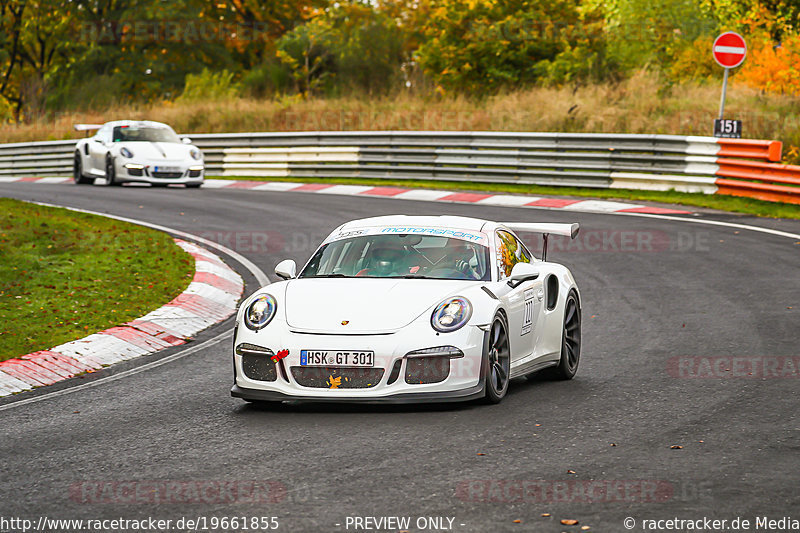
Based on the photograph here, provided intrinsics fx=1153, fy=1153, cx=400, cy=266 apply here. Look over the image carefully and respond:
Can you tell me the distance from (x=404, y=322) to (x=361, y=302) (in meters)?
0.36

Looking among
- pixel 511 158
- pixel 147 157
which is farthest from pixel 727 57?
pixel 147 157

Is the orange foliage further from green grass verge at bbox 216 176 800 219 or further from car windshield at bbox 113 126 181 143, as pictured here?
car windshield at bbox 113 126 181 143

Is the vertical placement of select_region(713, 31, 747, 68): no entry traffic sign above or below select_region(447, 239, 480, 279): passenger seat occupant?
above

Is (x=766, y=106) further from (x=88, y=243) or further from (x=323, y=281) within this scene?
(x=323, y=281)

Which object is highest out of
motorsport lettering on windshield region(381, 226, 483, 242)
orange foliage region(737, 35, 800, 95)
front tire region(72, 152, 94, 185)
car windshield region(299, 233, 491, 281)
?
orange foliage region(737, 35, 800, 95)

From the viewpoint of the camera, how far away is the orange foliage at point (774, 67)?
2705 cm

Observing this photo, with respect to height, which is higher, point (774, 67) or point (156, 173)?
point (774, 67)

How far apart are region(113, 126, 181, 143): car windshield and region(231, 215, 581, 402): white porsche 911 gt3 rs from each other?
58.7 ft

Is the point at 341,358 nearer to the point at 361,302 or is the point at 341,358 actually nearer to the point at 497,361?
the point at 361,302

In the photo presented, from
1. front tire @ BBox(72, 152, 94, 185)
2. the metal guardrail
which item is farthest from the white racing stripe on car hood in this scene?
front tire @ BBox(72, 152, 94, 185)

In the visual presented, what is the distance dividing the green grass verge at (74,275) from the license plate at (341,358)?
3291 mm

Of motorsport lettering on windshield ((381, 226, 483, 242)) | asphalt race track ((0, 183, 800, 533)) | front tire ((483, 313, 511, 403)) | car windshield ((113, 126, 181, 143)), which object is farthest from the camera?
car windshield ((113, 126, 181, 143))

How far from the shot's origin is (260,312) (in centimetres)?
762

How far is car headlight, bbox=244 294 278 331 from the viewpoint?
→ 24.6 feet
